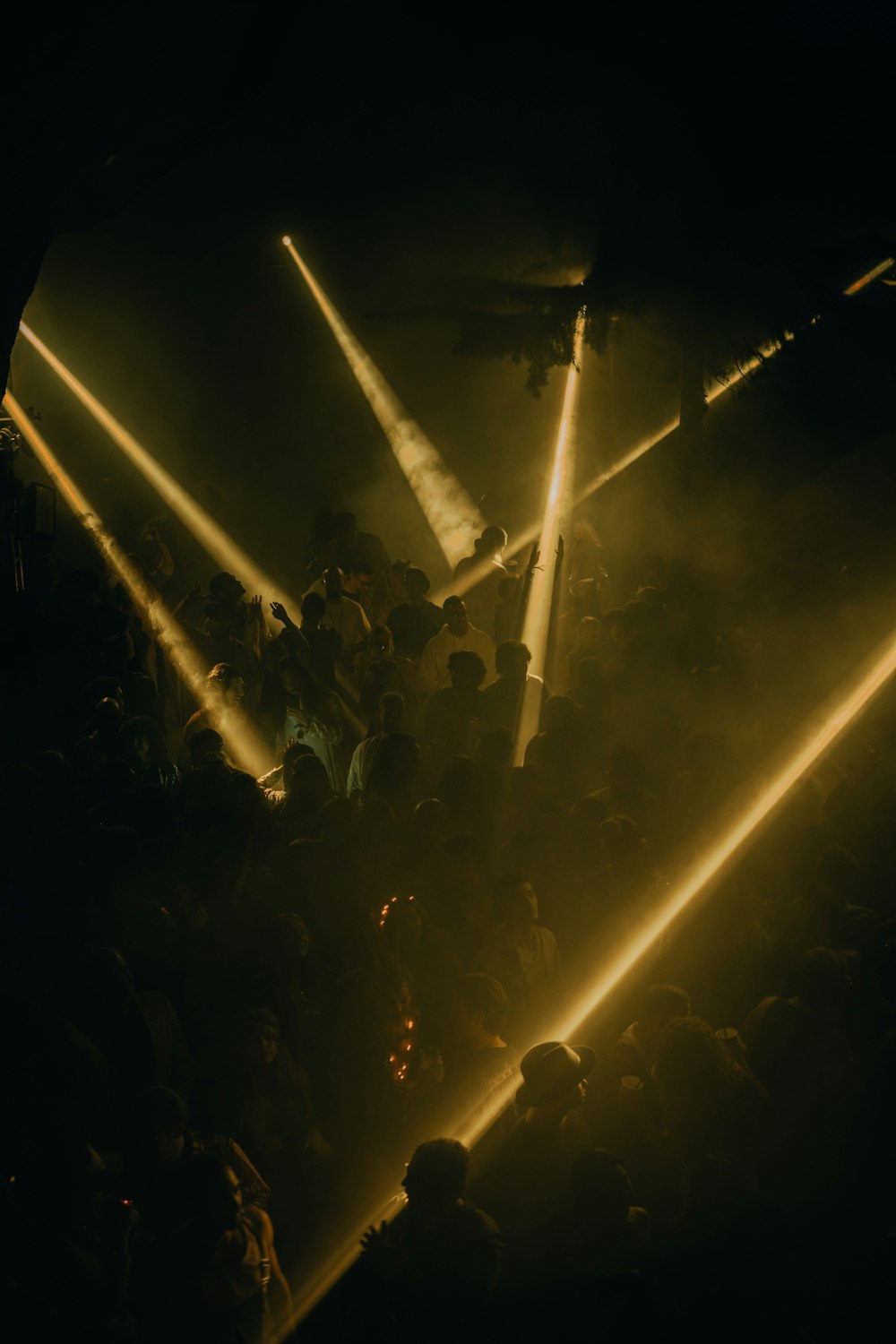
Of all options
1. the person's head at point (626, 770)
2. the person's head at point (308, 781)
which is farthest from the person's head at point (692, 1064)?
the person's head at point (308, 781)

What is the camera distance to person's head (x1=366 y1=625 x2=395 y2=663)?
6.04 meters

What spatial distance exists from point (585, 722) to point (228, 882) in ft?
8.24

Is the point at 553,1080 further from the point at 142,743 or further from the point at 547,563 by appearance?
the point at 547,563

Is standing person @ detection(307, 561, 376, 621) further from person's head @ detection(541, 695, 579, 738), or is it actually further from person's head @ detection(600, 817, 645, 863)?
person's head @ detection(600, 817, 645, 863)

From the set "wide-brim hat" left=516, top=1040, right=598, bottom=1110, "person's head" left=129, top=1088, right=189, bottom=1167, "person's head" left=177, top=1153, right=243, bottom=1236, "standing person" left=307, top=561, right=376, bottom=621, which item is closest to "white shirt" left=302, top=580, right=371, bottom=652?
"standing person" left=307, top=561, right=376, bottom=621

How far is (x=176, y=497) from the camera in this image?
29.6 ft

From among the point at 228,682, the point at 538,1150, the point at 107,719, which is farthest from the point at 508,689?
the point at 538,1150

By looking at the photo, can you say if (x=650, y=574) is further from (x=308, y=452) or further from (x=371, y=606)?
(x=308, y=452)

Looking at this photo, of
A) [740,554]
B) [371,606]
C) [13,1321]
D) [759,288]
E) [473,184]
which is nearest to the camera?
[13,1321]

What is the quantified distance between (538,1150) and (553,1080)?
28 centimetres

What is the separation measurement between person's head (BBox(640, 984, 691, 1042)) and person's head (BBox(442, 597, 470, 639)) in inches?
142

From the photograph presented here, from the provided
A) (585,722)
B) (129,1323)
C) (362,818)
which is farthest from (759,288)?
(129,1323)

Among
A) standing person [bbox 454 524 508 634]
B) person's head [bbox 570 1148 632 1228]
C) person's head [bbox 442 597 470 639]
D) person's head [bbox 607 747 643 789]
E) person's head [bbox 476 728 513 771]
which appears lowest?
person's head [bbox 570 1148 632 1228]

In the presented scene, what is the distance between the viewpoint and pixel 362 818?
4180mm
